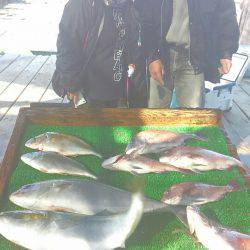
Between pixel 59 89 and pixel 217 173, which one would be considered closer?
pixel 217 173

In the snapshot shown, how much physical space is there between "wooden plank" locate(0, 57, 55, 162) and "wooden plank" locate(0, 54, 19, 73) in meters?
0.90

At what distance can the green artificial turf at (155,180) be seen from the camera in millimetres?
2023

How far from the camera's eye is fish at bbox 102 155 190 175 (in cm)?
257

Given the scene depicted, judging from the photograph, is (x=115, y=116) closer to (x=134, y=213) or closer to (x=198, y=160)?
(x=198, y=160)

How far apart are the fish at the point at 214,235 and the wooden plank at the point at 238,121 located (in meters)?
4.03

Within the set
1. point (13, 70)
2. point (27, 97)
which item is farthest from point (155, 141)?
point (13, 70)

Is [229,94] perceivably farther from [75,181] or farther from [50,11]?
[50,11]

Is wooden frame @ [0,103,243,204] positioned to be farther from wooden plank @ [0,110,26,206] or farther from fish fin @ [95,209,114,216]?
fish fin @ [95,209,114,216]

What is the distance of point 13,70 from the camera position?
879 centimetres

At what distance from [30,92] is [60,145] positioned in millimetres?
4922

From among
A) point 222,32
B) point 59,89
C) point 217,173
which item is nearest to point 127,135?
point 217,173

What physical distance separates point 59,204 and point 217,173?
117 cm

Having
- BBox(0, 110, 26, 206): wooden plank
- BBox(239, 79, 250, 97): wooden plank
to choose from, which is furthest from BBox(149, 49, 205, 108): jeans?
BBox(239, 79, 250, 97): wooden plank

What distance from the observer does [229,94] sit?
6.51 m
